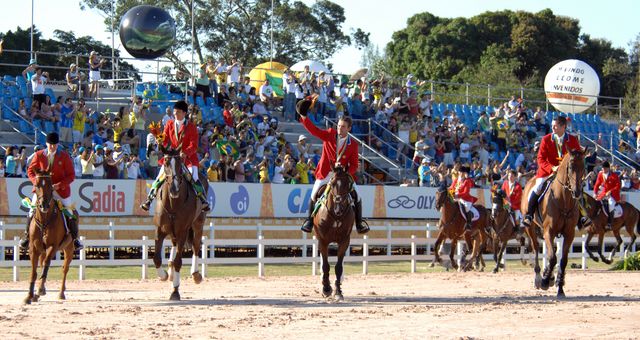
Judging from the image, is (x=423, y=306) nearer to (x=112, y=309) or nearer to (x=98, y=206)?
(x=112, y=309)

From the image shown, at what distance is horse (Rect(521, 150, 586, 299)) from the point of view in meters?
19.5

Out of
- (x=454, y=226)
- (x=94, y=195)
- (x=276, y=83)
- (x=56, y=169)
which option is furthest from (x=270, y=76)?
(x=56, y=169)

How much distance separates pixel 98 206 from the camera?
98.2 feet

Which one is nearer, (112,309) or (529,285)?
(112,309)

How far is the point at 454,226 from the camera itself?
28.9 meters

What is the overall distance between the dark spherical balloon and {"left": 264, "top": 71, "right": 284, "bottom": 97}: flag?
17.5 feet

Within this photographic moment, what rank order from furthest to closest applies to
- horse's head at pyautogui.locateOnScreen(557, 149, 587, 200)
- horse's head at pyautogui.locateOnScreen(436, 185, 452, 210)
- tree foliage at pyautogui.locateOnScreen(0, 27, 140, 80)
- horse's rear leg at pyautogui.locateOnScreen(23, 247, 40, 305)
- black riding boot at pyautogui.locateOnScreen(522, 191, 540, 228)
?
tree foliage at pyautogui.locateOnScreen(0, 27, 140, 80)
horse's head at pyautogui.locateOnScreen(436, 185, 452, 210)
black riding boot at pyautogui.locateOnScreen(522, 191, 540, 228)
horse's head at pyautogui.locateOnScreen(557, 149, 587, 200)
horse's rear leg at pyautogui.locateOnScreen(23, 247, 40, 305)

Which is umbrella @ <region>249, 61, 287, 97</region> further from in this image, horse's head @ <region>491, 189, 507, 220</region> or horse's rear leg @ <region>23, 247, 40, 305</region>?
horse's rear leg @ <region>23, 247, 40, 305</region>

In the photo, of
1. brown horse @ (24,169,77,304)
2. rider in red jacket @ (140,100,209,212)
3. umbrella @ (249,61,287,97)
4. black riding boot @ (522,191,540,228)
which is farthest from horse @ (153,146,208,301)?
umbrella @ (249,61,287,97)

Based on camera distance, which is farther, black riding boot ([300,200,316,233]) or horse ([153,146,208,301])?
black riding boot ([300,200,316,233])

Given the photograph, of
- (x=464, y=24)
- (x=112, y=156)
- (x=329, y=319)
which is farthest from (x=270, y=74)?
(x=464, y=24)

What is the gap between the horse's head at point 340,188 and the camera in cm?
1816

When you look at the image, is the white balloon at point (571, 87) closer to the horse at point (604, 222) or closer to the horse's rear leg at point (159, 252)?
the horse at point (604, 222)

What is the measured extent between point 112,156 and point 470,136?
16963mm
